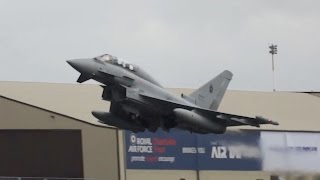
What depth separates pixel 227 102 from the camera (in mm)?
70625

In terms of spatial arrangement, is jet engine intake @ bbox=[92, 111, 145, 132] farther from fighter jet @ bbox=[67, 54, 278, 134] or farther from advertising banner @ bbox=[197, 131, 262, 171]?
advertising banner @ bbox=[197, 131, 262, 171]

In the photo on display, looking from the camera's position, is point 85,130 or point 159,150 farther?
point 159,150

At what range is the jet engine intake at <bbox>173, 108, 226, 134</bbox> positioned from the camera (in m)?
39.9

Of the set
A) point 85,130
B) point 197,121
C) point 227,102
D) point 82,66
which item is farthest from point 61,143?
point 82,66

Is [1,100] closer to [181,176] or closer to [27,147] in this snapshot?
[27,147]

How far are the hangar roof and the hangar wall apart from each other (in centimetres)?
92

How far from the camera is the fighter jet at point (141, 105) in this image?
39.0 metres

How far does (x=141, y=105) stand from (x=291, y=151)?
91.5ft

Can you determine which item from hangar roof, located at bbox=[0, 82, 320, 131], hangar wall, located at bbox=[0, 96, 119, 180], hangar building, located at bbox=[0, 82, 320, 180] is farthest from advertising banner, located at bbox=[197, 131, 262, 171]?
hangar wall, located at bbox=[0, 96, 119, 180]

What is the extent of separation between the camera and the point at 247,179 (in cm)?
6250

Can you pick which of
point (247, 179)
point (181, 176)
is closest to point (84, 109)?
point (181, 176)

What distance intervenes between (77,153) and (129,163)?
12.8 ft

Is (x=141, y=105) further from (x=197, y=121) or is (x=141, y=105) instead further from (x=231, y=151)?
(x=231, y=151)

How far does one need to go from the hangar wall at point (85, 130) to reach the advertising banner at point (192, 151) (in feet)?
5.31
